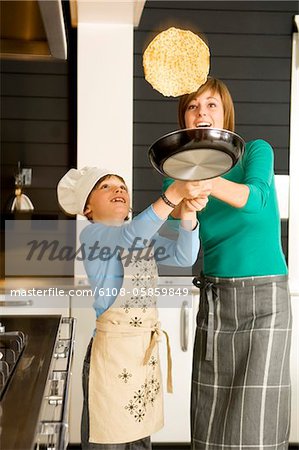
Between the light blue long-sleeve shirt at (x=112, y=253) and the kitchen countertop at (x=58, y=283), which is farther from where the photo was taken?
the kitchen countertop at (x=58, y=283)

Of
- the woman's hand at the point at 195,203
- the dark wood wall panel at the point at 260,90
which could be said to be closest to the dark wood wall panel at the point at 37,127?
the dark wood wall panel at the point at 260,90

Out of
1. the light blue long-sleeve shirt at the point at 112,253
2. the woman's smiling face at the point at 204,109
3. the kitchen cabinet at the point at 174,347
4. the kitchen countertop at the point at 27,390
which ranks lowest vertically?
the kitchen cabinet at the point at 174,347

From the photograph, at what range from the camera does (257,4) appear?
3.43 meters

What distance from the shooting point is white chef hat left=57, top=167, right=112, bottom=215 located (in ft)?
7.33

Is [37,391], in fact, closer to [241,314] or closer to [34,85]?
[241,314]

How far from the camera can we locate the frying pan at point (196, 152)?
5.04ft

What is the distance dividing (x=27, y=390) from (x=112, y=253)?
103 centimetres

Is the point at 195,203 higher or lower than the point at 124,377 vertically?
Answer: higher

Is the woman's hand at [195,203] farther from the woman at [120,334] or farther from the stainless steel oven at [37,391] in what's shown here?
→ the stainless steel oven at [37,391]

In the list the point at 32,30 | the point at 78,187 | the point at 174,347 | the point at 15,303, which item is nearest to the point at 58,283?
the point at 15,303

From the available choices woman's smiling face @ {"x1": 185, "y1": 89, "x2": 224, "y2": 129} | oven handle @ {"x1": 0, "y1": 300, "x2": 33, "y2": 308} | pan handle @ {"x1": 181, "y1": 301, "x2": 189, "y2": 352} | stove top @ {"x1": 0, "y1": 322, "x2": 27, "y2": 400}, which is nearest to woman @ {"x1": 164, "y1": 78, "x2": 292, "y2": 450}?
woman's smiling face @ {"x1": 185, "y1": 89, "x2": 224, "y2": 129}

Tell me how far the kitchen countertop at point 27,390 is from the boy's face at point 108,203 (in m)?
0.39

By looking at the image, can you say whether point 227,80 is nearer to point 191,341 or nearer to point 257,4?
point 257,4

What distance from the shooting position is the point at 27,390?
1.23 meters
